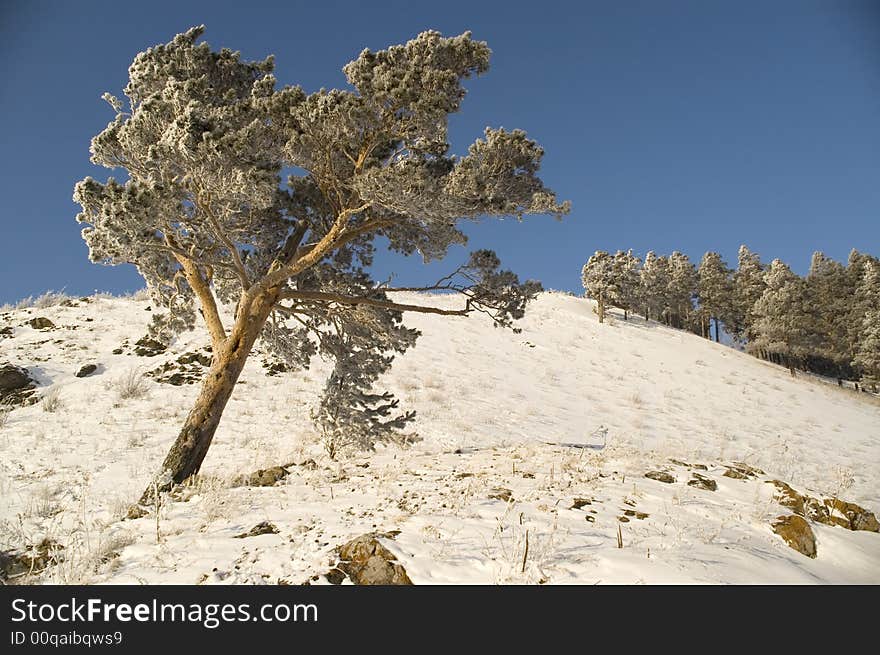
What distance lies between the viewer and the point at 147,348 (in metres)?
18.3

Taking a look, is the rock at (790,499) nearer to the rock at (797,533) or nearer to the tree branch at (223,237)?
the rock at (797,533)

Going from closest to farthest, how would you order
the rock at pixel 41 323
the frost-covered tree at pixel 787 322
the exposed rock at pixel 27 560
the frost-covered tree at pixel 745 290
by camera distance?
1. the exposed rock at pixel 27 560
2. the rock at pixel 41 323
3. the frost-covered tree at pixel 787 322
4. the frost-covered tree at pixel 745 290

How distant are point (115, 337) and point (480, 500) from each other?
20038 mm

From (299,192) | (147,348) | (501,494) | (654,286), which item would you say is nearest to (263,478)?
(501,494)

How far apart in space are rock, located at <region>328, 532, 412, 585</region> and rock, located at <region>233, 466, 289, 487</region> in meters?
4.09

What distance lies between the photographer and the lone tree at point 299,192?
6844mm

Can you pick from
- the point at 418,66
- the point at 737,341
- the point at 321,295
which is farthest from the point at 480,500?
the point at 737,341

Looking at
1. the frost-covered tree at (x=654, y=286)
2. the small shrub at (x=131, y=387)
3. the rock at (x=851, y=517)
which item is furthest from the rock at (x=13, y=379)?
the frost-covered tree at (x=654, y=286)

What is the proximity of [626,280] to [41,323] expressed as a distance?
53170mm

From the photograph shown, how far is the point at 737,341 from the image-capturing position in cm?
6341

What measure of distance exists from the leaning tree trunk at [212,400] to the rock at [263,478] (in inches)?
33.0

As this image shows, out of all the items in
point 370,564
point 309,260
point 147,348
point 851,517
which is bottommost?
point 851,517

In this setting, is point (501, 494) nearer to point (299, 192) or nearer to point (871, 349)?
point (299, 192)

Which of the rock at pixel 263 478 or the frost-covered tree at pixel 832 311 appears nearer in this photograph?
the rock at pixel 263 478
